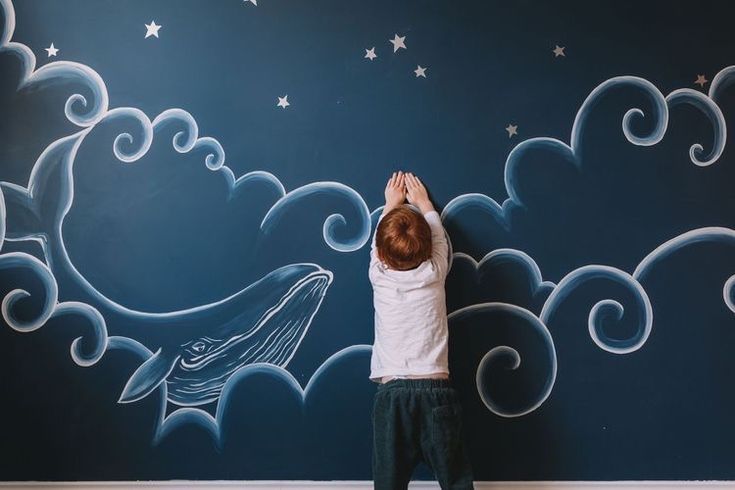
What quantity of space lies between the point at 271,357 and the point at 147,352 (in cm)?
40

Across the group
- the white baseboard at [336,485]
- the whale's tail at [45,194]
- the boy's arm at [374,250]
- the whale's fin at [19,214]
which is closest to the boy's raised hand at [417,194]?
the boy's arm at [374,250]

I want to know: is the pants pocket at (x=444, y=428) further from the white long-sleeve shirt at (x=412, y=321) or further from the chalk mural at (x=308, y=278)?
the chalk mural at (x=308, y=278)

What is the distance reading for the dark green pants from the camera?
170cm

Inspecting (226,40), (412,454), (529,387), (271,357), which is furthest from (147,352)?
(529,387)

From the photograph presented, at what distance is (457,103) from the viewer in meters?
1.95

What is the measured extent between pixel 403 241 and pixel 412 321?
240 mm

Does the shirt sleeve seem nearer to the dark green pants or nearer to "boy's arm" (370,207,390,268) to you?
"boy's arm" (370,207,390,268)

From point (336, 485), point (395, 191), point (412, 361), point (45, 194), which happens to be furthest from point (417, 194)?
point (45, 194)

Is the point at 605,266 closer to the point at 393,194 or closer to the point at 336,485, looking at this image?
the point at 393,194

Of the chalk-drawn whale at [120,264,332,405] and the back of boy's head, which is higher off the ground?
the back of boy's head

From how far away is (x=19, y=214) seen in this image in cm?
194

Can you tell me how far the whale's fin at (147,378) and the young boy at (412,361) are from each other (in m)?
0.68

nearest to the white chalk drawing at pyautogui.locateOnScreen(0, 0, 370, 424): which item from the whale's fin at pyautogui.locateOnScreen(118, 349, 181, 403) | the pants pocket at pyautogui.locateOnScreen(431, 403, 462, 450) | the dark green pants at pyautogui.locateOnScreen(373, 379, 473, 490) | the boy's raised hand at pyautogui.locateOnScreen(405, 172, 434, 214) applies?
the whale's fin at pyautogui.locateOnScreen(118, 349, 181, 403)

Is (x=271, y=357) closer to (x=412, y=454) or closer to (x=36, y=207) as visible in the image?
(x=412, y=454)
